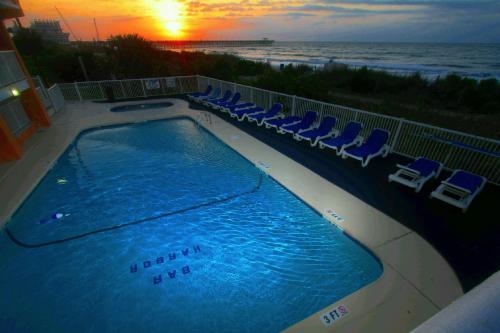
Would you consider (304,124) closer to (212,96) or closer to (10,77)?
(212,96)

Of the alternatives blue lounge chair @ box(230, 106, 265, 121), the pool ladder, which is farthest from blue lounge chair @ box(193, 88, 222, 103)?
blue lounge chair @ box(230, 106, 265, 121)

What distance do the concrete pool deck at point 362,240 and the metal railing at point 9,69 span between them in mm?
2076

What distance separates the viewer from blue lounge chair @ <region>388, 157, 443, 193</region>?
4.87m

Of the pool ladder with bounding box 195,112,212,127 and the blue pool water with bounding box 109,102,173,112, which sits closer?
the pool ladder with bounding box 195,112,212,127

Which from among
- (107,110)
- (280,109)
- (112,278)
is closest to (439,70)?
(280,109)

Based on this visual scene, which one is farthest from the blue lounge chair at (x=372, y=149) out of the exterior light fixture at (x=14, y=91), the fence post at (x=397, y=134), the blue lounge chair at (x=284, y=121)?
the exterior light fixture at (x=14, y=91)

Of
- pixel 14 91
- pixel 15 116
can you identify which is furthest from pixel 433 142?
pixel 15 116

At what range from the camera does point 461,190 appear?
14.9 ft

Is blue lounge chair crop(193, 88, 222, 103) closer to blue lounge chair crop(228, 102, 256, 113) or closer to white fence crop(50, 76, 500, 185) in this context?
white fence crop(50, 76, 500, 185)

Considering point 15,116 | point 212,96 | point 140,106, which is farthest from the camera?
point 140,106

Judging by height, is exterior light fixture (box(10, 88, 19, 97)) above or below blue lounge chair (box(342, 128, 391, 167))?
above

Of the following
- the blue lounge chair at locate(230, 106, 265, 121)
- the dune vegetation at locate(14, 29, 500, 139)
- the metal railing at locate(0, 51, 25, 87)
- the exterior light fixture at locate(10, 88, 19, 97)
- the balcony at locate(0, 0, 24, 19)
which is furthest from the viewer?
the dune vegetation at locate(14, 29, 500, 139)

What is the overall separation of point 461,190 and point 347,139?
283 cm

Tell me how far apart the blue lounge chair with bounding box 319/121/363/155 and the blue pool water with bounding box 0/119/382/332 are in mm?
2294
